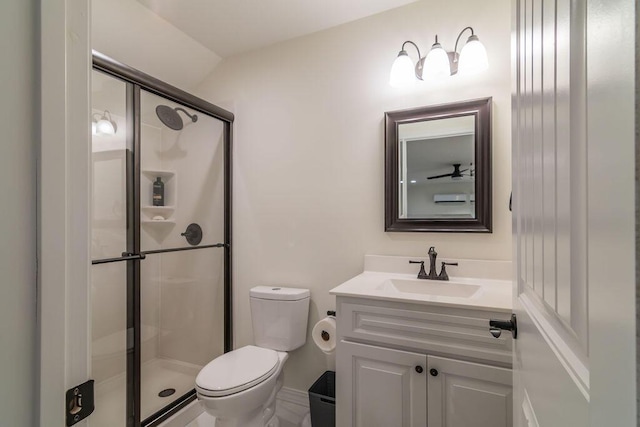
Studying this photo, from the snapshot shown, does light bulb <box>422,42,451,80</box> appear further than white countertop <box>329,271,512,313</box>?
Yes

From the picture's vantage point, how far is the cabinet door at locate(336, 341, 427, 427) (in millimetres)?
1252

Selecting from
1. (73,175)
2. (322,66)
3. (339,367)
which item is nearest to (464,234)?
(339,367)

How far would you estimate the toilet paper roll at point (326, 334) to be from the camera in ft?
5.52

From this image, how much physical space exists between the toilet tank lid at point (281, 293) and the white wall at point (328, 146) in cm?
7

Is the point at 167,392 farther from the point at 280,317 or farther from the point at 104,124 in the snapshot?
the point at 104,124

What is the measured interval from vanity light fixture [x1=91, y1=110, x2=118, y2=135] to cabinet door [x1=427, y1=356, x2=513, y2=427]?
201 centimetres

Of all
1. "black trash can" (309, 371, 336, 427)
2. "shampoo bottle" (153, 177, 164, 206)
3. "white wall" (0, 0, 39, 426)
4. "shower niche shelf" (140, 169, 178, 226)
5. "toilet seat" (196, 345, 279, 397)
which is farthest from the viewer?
"shampoo bottle" (153, 177, 164, 206)

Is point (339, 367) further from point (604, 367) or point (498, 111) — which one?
point (498, 111)

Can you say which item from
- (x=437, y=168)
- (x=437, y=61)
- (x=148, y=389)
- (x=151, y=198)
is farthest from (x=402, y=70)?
(x=148, y=389)

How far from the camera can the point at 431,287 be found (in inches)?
61.8

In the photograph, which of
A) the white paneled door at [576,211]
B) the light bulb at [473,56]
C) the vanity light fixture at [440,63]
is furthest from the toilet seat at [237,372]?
the light bulb at [473,56]

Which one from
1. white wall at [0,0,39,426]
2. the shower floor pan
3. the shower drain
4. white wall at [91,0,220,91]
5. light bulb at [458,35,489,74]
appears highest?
white wall at [91,0,220,91]

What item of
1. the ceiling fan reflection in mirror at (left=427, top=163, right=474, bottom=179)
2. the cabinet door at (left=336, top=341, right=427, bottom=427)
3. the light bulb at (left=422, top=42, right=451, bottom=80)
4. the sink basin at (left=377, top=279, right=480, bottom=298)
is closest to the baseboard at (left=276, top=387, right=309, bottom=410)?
the cabinet door at (left=336, top=341, right=427, bottom=427)

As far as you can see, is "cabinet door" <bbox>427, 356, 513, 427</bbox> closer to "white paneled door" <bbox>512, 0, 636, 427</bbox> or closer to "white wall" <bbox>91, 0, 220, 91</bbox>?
"white paneled door" <bbox>512, 0, 636, 427</bbox>
